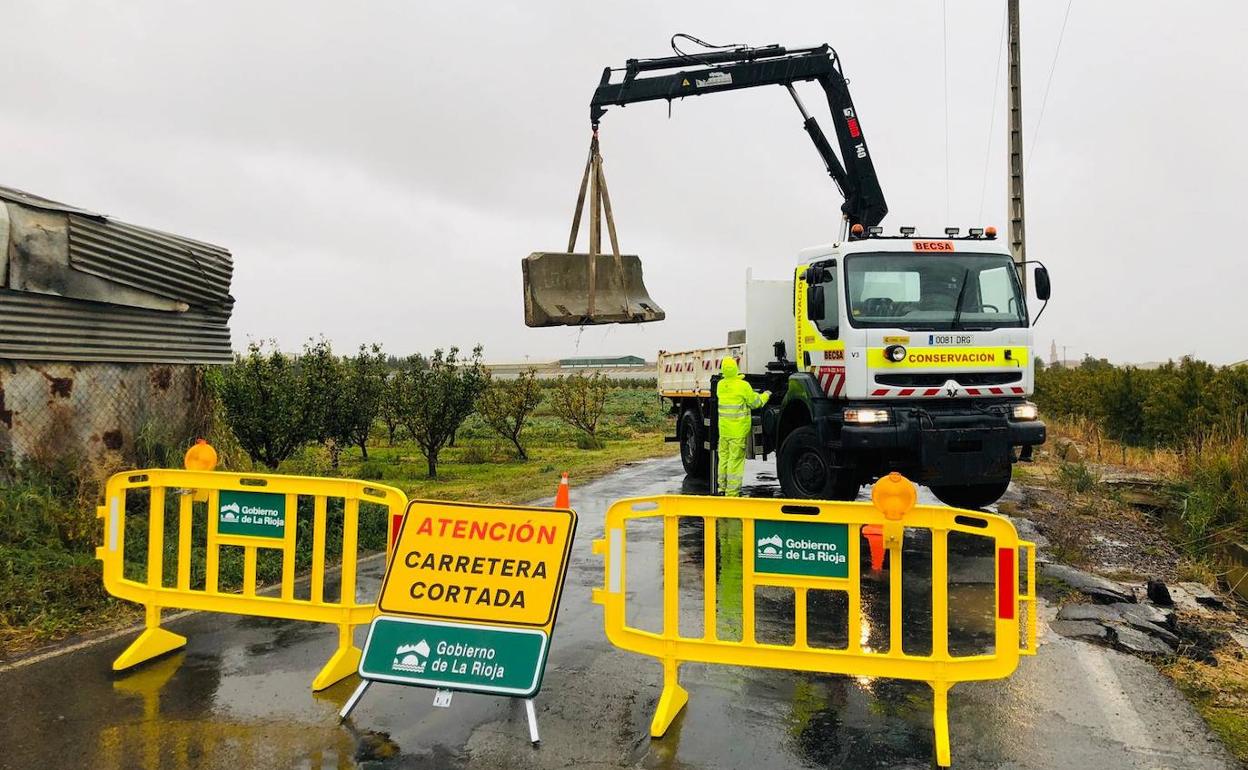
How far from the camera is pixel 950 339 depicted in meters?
9.16

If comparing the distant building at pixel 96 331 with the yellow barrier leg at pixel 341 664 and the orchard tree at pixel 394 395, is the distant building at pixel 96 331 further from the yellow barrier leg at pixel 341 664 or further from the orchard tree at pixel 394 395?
the orchard tree at pixel 394 395

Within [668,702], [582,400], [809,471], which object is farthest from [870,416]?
[582,400]

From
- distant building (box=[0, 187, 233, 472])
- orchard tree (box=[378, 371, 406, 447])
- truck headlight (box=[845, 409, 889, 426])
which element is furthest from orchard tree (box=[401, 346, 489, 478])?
truck headlight (box=[845, 409, 889, 426])

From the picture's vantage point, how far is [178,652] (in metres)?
5.50

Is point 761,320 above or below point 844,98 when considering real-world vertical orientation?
below

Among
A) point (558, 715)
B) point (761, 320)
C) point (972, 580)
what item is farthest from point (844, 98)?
point (558, 715)

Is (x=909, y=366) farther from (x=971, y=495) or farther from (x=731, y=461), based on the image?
(x=971, y=495)

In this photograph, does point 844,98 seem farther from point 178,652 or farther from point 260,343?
point 178,652

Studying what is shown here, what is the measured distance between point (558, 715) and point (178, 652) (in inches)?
108

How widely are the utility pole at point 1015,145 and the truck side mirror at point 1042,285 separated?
267 inches

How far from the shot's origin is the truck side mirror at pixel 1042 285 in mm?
9586

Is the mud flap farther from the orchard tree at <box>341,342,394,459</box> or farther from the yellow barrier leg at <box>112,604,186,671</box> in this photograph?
the orchard tree at <box>341,342,394,459</box>

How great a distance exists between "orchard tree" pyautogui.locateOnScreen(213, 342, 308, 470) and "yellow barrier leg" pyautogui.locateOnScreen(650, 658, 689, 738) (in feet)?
30.7

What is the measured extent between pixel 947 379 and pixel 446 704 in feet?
22.2
